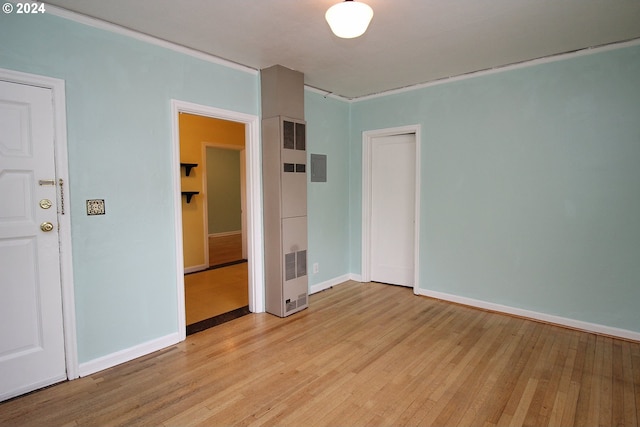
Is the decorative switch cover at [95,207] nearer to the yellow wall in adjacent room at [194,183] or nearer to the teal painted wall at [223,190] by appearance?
the yellow wall in adjacent room at [194,183]

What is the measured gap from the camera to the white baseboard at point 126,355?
101 inches

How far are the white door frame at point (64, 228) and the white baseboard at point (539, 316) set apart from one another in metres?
3.53

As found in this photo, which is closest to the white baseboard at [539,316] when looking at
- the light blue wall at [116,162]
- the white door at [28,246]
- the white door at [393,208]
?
the white door at [393,208]

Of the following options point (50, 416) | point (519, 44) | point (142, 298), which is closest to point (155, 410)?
point (50, 416)

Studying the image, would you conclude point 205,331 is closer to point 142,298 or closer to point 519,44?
point 142,298

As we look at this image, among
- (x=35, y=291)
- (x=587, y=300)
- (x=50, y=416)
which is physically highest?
(x=35, y=291)

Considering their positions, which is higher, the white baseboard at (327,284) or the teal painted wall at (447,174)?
the teal painted wall at (447,174)

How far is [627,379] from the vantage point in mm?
2451

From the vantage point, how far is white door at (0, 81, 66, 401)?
2234 millimetres

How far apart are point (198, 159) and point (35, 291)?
3668mm

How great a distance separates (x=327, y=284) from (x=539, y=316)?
2.41 metres

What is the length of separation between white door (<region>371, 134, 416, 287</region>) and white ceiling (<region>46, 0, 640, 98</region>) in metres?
1.20

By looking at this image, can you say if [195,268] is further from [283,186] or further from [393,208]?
[393,208]

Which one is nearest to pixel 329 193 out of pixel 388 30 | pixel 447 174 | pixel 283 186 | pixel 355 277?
pixel 283 186
